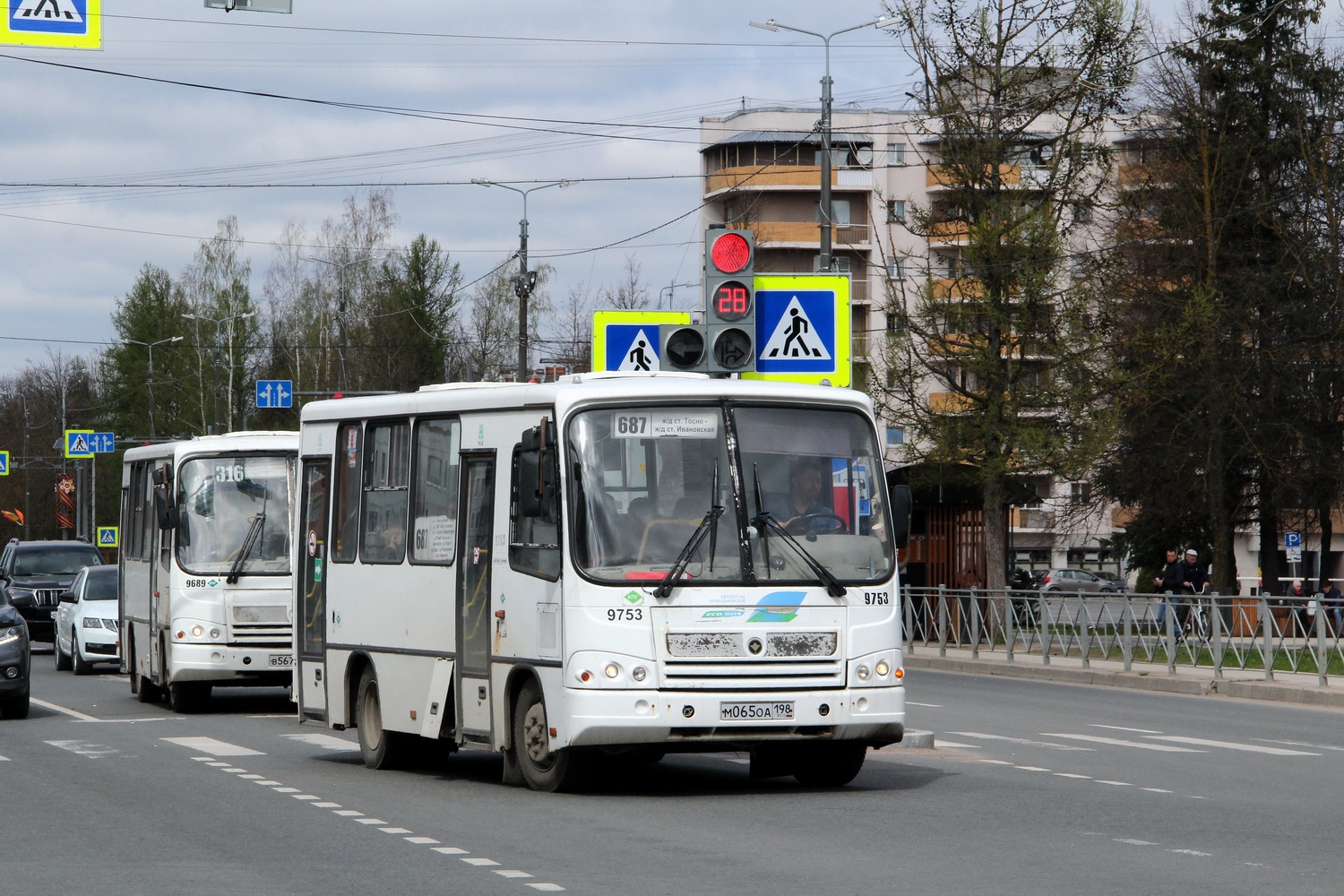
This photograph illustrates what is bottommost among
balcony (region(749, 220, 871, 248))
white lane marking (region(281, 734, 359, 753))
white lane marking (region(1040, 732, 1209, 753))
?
white lane marking (region(1040, 732, 1209, 753))

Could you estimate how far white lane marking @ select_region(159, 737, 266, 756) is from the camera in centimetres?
1691

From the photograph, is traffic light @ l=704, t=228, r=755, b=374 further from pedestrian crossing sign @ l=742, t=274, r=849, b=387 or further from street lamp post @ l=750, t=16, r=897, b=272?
street lamp post @ l=750, t=16, r=897, b=272

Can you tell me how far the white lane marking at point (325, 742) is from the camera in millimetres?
17516

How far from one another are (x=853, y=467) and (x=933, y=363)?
2283 centimetres

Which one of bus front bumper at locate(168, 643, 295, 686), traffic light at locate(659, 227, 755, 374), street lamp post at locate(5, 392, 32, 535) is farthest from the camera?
street lamp post at locate(5, 392, 32, 535)

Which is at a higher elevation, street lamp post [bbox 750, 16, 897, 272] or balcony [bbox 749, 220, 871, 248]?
balcony [bbox 749, 220, 871, 248]

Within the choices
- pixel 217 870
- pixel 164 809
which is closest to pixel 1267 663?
pixel 164 809

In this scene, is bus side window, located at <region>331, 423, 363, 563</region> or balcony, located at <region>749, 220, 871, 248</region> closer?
bus side window, located at <region>331, 423, 363, 563</region>

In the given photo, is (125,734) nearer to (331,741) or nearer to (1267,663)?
(331,741)

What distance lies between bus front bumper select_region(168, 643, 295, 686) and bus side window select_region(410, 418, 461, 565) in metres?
7.77

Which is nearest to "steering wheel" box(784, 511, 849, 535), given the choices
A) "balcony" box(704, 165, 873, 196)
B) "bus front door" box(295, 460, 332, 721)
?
"bus front door" box(295, 460, 332, 721)

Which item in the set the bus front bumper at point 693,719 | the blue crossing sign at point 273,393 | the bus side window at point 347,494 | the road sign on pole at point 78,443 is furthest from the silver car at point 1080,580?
the bus front bumper at point 693,719

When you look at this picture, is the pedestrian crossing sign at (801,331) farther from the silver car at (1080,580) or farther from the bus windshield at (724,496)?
the silver car at (1080,580)

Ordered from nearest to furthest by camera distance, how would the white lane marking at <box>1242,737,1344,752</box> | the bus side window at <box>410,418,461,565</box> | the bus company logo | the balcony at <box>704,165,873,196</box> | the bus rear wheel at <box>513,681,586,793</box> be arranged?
the bus company logo
the bus rear wheel at <box>513,681,586,793</box>
the bus side window at <box>410,418,461,565</box>
the white lane marking at <box>1242,737,1344,752</box>
the balcony at <box>704,165,873,196</box>
